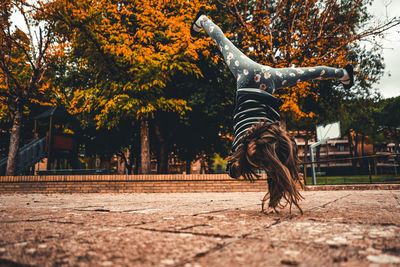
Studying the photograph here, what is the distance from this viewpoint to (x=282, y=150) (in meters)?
2.30

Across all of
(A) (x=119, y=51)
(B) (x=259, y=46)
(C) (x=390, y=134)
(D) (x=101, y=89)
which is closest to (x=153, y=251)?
(A) (x=119, y=51)

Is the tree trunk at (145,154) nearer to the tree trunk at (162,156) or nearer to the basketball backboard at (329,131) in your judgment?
the tree trunk at (162,156)

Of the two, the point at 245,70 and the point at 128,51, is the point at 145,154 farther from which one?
the point at 245,70

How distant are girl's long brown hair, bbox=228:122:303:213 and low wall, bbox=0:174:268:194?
558cm

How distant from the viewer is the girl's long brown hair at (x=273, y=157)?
217 centimetres

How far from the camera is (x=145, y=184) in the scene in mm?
7926

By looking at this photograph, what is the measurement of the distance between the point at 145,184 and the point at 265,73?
19.7 ft

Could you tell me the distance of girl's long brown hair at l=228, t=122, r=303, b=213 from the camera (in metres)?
2.17

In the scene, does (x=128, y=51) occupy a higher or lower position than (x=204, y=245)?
higher

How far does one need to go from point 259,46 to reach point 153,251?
34.1ft

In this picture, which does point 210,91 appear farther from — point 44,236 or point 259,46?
point 44,236

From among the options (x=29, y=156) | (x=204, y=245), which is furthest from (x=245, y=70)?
(x=29, y=156)

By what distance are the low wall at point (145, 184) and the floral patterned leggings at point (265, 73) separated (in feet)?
16.5

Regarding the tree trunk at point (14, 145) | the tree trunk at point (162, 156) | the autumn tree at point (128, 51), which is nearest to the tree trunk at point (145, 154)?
the autumn tree at point (128, 51)
